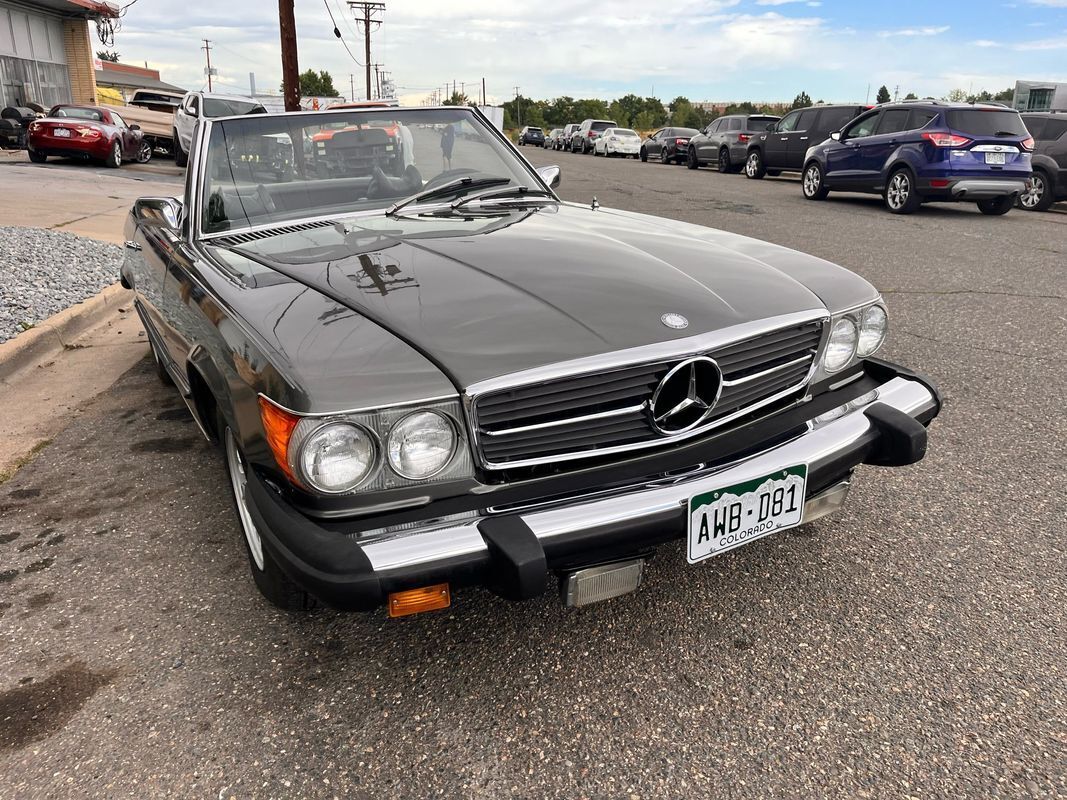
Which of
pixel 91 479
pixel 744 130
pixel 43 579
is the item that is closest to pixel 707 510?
pixel 43 579

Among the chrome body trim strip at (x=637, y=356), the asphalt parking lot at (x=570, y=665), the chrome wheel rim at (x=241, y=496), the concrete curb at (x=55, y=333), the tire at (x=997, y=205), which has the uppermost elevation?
the chrome body trim strip at (x=637, y=356)

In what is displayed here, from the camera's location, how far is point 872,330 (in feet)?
8.58

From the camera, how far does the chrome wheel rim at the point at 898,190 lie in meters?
11.8

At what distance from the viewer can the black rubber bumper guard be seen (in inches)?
69.3

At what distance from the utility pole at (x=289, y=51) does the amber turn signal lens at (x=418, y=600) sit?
19.4m

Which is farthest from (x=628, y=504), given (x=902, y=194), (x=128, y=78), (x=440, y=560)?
(x=128, y=78)

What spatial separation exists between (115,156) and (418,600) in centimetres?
1875

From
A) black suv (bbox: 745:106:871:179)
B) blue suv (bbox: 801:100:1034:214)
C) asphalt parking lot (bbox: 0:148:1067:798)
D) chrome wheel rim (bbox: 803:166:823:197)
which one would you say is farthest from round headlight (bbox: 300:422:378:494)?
black suv (bbox: 745:106:871:179)

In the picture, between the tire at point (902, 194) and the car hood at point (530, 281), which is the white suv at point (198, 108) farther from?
the car hood at point (530, 281)

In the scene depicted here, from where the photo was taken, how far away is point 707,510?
2.03 m

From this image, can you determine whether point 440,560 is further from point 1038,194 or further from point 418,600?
point 1038,194

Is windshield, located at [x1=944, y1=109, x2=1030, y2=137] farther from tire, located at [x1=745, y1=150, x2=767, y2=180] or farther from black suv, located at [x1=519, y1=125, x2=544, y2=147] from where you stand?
black suv, located at [x1=519, y1=125, x2=544, y2=147]

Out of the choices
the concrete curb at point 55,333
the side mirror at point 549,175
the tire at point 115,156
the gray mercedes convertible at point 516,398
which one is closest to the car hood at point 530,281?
the gray mercedes convertible at point 516,398

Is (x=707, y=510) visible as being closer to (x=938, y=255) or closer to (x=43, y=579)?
(x=43, y=579)
